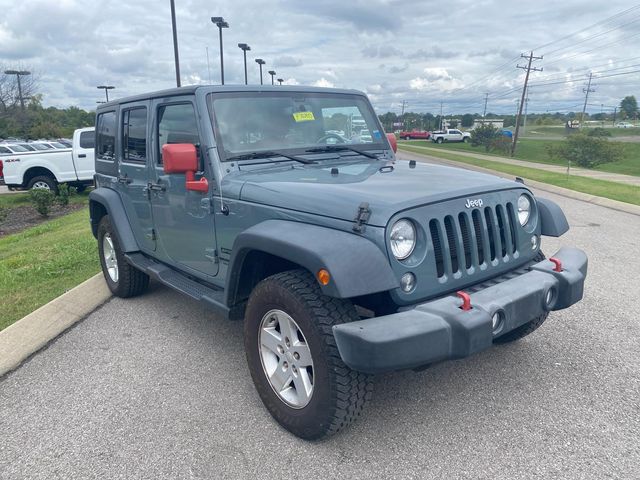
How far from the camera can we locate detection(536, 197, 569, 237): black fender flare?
11.2ft

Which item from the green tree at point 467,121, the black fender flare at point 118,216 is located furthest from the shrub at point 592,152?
the green tree at point 467,121

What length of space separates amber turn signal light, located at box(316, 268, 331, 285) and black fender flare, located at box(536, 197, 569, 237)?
1.76 meters

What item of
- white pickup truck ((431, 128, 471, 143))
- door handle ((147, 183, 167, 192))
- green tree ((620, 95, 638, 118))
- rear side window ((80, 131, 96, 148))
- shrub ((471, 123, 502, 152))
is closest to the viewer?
door handle ((147, 183, 167, 192))

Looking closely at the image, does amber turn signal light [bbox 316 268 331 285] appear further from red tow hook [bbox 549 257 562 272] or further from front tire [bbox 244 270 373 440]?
red tow hook [bbox 549 257 562 272]

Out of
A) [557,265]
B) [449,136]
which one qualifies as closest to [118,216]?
[557,265]

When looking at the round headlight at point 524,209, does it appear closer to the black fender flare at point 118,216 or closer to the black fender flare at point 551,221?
the black fender flare at point 551,221

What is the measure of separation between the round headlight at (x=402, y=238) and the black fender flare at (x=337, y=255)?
11 centimetres

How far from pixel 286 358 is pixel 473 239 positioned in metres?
1.24

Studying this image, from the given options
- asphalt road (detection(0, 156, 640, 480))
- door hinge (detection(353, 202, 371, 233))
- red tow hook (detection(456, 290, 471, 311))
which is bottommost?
asphalt road (detection(0, 156, 640, 480))

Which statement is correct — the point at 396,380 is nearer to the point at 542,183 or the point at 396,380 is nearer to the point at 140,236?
the point at 140,236

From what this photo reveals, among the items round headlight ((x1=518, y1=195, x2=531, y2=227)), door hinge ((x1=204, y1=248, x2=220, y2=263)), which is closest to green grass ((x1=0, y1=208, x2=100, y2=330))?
door hinge ((x1=204, y1=248, x2=220, y2=263))

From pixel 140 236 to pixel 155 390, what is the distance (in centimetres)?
181

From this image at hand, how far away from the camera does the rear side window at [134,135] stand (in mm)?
4438

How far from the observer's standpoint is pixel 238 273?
316 cm
